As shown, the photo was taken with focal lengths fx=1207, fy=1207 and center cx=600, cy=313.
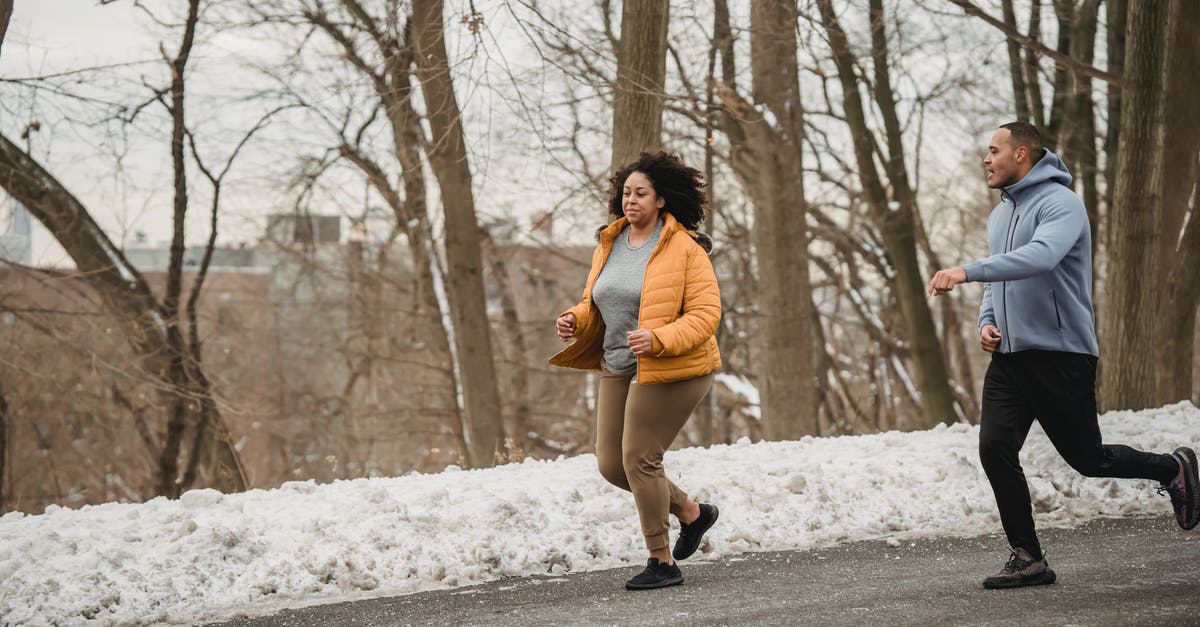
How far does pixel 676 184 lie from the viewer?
5.83 metres

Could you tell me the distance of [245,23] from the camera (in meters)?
17.7

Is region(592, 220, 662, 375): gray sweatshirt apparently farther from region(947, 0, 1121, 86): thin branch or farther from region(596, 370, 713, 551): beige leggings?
region(947, 0, 1121, 86): thin branch

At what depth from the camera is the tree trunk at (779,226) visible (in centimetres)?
1392

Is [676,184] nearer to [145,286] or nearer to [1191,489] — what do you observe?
[1191,489]

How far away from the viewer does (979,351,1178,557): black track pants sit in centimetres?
515

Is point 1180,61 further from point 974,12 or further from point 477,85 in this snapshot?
point 477,85

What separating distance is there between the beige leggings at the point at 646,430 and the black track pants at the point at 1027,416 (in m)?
1.27

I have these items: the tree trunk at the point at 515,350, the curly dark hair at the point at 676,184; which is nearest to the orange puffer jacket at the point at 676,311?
the curly dark hair at the point at 676,184

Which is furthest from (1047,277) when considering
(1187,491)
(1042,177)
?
(1187,491)

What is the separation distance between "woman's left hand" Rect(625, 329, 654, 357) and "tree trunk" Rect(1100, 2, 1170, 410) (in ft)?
20.5

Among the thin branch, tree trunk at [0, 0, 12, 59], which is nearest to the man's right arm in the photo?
the thin branch

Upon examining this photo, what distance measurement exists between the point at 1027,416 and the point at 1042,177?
1.04 meters

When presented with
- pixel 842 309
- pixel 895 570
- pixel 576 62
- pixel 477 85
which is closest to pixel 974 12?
pixel 576 62

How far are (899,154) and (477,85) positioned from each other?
484 inches
